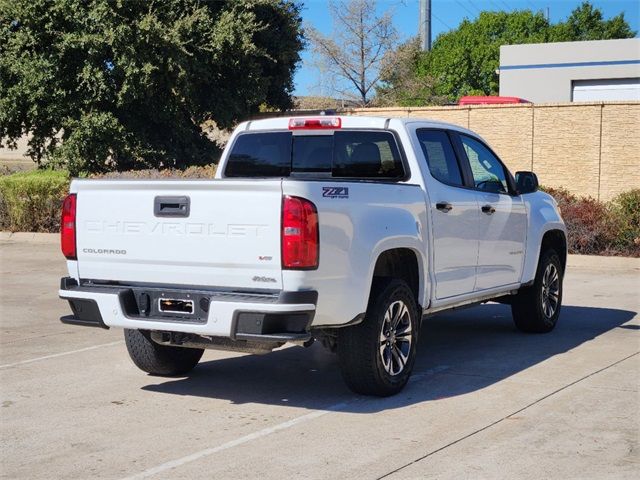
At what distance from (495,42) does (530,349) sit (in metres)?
65.1

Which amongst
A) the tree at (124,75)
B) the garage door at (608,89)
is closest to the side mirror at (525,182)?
the tree at (124,75)

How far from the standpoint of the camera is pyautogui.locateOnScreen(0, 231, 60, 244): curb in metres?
19.6

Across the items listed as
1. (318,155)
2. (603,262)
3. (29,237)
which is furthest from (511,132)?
(318,155)

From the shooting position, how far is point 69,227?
278 inches

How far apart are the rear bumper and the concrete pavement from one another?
2.02 feet

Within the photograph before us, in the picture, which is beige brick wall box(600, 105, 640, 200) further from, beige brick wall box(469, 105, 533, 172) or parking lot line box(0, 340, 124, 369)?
parking lot line box(0, 340, 124, 369)

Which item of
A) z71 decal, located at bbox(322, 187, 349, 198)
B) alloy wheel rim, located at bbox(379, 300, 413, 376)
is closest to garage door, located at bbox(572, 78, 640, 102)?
alloy wheel rim, located at bbox(379, 300, 413, 376)

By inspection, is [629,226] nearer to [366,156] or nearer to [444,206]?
[444,206]

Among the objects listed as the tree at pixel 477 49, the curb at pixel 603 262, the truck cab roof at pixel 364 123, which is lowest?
the curb at pixel 603 262

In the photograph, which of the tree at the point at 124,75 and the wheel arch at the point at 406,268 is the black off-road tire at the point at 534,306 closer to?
the wheel arch at the point at 406,268

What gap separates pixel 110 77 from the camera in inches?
1055

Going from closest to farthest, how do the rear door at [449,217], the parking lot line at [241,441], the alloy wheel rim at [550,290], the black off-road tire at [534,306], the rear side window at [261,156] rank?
the parking lot line at [241,441] < the rear door at [449,217] < the rear side window at [261,156] < the black off-road tire at [534,306] < the alloy wheel rim at [550,290]

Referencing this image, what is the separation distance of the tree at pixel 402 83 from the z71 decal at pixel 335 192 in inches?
1611

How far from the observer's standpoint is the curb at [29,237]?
64.4 ft
